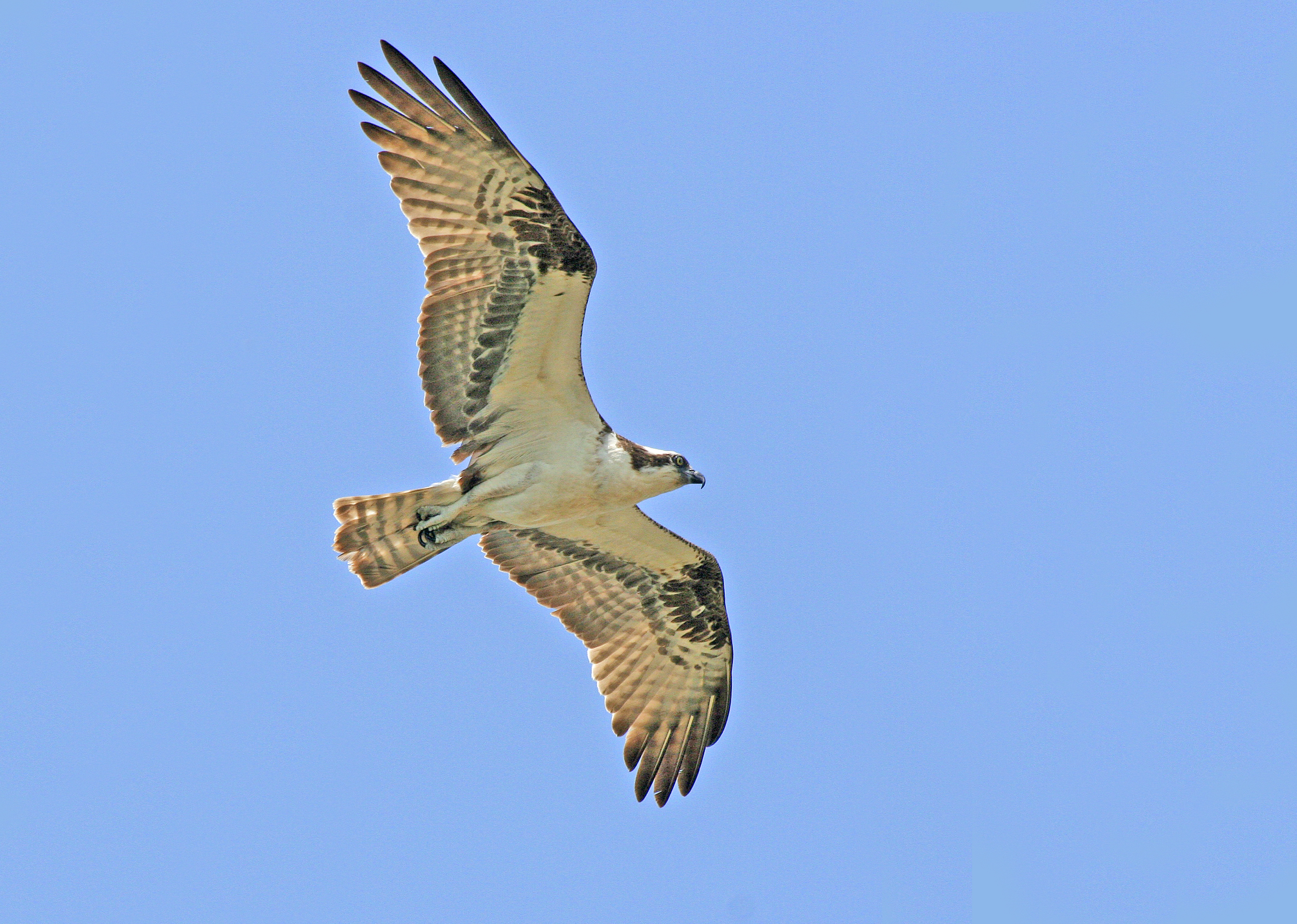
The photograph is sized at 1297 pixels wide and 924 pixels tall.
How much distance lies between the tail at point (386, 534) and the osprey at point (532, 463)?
0.01 metres

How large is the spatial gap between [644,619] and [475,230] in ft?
12.7

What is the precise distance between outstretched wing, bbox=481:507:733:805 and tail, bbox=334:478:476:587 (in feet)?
3.57

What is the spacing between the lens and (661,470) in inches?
481

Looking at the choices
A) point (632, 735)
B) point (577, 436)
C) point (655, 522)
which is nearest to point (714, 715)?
point (632, 735)

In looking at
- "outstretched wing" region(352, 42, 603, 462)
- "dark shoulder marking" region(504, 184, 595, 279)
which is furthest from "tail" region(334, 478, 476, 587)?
"dark shoulder marking" region(504, 184, 595, 279)

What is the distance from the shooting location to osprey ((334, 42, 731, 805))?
11.7 m

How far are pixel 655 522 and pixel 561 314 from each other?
2.21m

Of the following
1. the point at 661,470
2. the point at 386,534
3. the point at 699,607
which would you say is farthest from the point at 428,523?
the point at 699,607

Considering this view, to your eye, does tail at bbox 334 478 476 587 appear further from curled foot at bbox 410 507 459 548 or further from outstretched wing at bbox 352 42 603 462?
outstretched wing at bbox 352 42 603 462

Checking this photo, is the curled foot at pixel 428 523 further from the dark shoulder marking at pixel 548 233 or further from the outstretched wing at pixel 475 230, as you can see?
the dark shoulder marking at pixel 548 233

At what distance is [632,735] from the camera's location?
1338 centimetres

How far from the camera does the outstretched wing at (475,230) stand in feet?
38.2

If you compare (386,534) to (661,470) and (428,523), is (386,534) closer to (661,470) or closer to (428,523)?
(428,523)

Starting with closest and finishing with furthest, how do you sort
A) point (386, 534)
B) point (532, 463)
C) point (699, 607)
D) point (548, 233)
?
1. point (548, 233)
2. point (532, 463)
3. point (386, 534)
4. point (699, 607)
